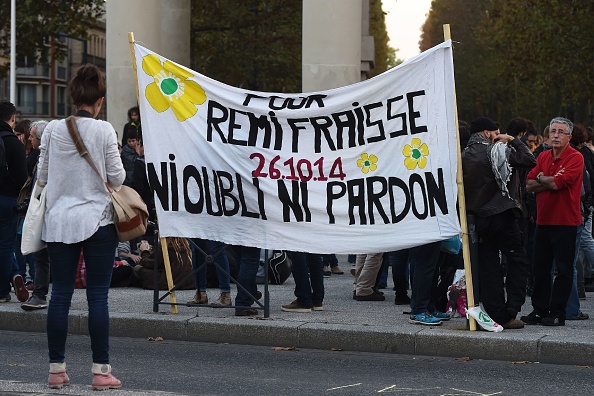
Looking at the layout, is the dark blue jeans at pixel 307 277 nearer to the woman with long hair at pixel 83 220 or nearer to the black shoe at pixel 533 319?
the black shoe at pixel 533 319

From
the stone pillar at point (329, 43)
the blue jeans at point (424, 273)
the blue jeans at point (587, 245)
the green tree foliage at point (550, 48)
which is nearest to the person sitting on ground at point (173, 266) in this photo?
the blue jeans at point (424, 273)

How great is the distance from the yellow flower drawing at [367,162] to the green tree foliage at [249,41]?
89.7 feet

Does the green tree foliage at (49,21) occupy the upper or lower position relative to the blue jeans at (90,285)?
upper

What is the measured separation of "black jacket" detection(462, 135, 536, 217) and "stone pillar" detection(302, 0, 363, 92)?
11602 mm

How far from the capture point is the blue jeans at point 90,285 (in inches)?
285

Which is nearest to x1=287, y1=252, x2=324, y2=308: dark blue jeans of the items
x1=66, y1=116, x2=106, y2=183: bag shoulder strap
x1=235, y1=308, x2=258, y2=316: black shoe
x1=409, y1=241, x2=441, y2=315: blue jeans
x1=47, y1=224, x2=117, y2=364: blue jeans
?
x1=235, y1=308, x2=258, y2=316: black shoe

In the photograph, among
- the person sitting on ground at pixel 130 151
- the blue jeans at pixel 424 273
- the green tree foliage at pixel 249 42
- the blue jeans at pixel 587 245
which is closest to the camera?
the blue jeans at pixel 424 273

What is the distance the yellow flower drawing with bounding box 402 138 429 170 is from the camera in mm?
9984

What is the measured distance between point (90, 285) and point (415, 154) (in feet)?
11.9

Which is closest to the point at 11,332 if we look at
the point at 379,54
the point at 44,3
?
the point at 44,3

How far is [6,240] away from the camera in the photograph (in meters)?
11.7

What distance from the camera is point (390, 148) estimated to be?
10.1 meters

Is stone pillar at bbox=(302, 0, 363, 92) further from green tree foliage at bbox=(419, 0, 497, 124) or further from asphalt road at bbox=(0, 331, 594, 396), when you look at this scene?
green tree foliage at bbox=(419, 0, 497, 124)

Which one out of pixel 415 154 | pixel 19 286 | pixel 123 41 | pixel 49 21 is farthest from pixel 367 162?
pixel 49 21
